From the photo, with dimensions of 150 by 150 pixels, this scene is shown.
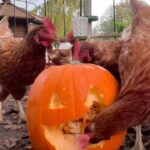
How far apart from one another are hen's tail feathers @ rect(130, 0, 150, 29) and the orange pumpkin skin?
1.60 feet

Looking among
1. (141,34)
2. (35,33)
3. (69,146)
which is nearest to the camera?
(69,146)

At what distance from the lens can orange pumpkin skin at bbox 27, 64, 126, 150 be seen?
6.18ft

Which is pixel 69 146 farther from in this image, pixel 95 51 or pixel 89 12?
pixel 89 12

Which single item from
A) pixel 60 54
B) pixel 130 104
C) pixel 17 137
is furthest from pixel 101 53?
pixel 130 104

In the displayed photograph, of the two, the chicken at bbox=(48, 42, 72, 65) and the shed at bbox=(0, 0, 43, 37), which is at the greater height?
the shed at bbox=(0, 0, 43, 37)

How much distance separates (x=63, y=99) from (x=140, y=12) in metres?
0.85

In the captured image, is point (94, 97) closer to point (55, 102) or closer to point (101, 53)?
point (55, 102)

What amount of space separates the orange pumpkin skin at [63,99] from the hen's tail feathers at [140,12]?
1.60 ft

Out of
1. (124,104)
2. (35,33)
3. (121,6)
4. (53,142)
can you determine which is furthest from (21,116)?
(121,6)

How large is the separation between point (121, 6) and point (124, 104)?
5866 millimetres

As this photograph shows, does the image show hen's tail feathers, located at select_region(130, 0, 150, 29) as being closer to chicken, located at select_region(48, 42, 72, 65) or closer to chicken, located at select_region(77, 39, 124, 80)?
chicken, located at select_region(77, 39, 124, 80)

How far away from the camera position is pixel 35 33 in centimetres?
303

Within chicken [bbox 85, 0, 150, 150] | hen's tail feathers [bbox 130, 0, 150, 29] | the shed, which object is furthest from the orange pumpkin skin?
the shed

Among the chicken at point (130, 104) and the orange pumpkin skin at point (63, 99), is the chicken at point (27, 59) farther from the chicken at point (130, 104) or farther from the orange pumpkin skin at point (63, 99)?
the chicken at point (130, 104)
